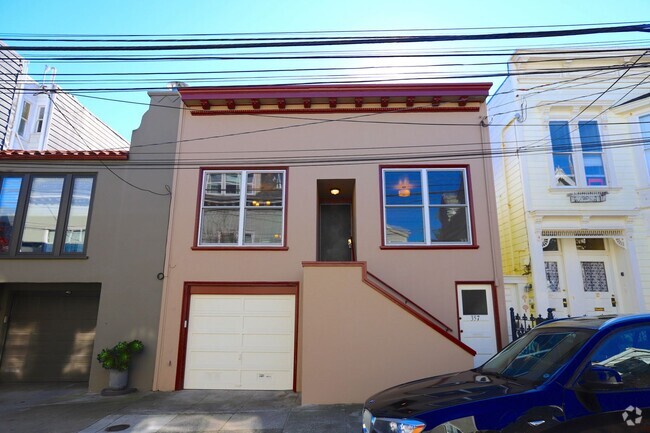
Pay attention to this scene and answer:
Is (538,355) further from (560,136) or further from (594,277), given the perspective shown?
(560,136)

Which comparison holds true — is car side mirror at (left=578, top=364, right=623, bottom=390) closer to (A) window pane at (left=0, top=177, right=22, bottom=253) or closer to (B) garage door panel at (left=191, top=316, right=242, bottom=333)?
(B) garage door panel at (left=191, top=316, right=242, bottom=333)

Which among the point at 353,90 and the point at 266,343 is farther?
the point at 353,90

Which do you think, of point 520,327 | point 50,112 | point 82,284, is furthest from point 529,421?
point 50,112

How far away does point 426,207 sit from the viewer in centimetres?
959

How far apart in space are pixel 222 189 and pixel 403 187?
4.60 metres

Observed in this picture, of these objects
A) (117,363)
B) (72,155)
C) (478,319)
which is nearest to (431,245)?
(478,319)

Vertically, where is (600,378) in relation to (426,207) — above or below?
below

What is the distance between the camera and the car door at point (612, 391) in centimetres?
309

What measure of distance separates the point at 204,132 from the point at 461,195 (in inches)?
268

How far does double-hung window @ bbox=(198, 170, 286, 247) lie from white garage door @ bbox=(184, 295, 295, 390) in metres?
1.40

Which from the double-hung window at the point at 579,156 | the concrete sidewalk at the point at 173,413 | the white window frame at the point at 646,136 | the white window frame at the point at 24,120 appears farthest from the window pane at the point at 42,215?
the white window frame at the point at 646,136

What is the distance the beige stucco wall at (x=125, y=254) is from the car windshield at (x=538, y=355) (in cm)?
749

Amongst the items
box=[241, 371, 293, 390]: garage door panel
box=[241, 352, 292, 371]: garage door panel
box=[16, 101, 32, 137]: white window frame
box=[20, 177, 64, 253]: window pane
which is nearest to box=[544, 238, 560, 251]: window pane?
box=[241, 352, 292, 371]: garage door panel

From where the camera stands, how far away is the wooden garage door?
990 cm
